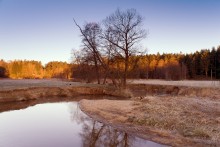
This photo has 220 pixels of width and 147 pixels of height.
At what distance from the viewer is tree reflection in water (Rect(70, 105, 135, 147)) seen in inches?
504

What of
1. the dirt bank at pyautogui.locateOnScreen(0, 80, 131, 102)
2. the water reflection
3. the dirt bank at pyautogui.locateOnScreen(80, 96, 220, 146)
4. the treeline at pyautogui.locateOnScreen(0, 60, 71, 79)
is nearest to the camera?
the dirt bank at pyautogui.locateOnScreen(80, 96, 220, 146)

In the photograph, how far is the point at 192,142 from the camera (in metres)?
11.8

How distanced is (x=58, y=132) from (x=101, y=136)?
2472mm

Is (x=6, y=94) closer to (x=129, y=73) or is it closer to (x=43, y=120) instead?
(x=43, y=120)

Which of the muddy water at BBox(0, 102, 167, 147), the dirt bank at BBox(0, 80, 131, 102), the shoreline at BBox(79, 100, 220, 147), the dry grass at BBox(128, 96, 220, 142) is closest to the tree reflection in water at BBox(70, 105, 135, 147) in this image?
the muddy water at BBox(0, 102, 167, 147)

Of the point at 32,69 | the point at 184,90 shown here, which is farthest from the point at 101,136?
the point at 32,69

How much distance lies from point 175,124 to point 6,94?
63.6 feet

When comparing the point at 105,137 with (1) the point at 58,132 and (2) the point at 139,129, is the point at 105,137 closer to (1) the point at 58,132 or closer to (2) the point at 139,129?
(2) the point at 139,129

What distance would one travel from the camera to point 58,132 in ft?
49.7

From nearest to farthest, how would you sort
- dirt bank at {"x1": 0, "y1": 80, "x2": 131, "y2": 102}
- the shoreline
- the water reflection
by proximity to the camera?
1. the shoreline
2. the water reflection
3. dirt bank at {"x1": 0, "y1": 80, "x2": 131, "y2": 102}

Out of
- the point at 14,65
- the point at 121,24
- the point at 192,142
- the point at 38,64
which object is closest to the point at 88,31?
the point at 121,24

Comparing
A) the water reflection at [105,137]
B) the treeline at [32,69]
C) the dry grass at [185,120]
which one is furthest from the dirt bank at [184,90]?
the treeline at [32,69]

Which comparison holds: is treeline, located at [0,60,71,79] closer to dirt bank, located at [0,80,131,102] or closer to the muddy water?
dirt bank, located at [0,80,131,102]

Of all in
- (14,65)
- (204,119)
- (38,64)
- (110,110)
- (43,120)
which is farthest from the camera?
(38,64)
